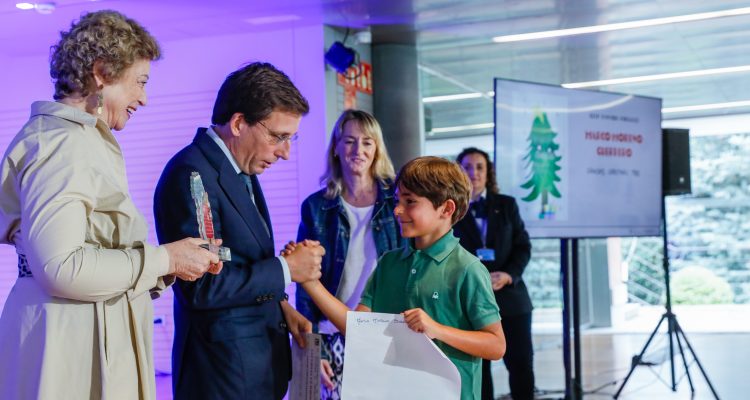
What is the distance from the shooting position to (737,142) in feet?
31.9

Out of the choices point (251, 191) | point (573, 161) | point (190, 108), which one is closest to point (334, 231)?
point (251, 191)

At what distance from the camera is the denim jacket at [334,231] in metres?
3.15

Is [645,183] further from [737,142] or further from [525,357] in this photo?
[737,142]

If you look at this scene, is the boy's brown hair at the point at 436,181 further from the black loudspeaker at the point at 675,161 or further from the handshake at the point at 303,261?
the black loudspeaker at the point at 675,161

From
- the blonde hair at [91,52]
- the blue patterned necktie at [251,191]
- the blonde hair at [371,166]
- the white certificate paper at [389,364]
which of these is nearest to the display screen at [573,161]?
the blonde hair at [371,166]

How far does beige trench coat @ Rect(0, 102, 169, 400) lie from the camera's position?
5.21 feet

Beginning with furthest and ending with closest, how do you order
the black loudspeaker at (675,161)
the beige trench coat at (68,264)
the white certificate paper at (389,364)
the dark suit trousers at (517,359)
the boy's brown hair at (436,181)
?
the black loudspeaker at (675,161)
the dark suit trousers at (517,359)
the boy's brown hair at (436,181)
the white certificate paper at (389,364)
the beige trench coat at (68,264)

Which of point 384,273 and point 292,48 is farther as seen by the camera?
point 292,48

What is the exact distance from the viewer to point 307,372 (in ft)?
7.34

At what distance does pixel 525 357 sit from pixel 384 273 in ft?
→ 8.82

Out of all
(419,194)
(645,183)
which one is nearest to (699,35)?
(645,183)

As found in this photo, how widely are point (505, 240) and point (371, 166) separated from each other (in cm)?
180

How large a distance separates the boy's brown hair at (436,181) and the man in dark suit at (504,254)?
240 centimetres

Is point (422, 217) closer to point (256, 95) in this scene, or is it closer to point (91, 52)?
point (256, 95)
